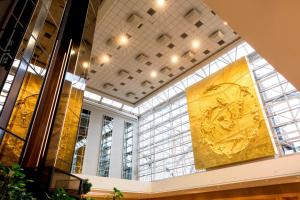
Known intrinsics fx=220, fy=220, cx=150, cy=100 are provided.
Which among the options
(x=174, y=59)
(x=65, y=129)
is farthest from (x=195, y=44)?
(x=65, y=129)

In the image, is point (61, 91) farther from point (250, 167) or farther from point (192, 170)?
point (192, 170)

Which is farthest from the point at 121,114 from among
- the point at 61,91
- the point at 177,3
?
the point at 61,91

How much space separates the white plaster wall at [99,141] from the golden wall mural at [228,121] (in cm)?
833

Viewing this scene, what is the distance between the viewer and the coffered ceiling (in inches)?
466

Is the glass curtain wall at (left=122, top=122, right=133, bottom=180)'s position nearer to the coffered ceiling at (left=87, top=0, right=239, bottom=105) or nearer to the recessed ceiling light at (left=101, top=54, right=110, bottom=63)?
the coffered ceiling at (left=87, top=0, right=239, bottom=105)

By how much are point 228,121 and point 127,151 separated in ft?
36.2

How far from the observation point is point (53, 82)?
625cm

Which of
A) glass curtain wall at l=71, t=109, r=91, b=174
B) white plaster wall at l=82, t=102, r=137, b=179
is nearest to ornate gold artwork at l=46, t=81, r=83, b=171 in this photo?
glass curtain wall at l=71, t=109, r=91, b=174

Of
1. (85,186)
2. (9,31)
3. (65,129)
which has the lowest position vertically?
(85,186)

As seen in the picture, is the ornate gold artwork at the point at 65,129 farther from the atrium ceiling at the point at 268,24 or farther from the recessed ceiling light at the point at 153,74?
the recessed ceiling light at the point at 153,74

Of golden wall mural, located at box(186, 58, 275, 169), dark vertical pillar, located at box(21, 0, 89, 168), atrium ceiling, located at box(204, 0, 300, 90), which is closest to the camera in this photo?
atrium ceiling, located at box(204, 0, 300, 90)

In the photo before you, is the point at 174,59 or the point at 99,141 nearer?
the point at 174,59

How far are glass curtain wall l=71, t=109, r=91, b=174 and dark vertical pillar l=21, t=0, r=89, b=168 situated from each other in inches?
475

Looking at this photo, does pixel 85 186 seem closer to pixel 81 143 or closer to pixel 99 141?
pixel 81 143
